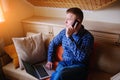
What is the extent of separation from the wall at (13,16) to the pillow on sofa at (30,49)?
0.45m

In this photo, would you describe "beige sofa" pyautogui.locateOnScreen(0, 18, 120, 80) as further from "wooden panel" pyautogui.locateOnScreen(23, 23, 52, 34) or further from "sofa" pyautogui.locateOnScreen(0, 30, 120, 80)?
"wooden panel" pyautogui.locateOnScreen(23, 23, 52, 34)

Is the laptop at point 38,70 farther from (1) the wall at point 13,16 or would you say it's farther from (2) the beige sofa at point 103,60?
(1) the wall at point 13,16

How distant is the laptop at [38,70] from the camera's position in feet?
5.90

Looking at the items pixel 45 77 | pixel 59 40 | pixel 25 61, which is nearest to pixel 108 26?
pixel 59 40

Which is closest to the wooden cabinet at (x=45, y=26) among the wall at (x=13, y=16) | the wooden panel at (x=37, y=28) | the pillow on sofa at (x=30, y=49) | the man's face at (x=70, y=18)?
the wooden panel at (x=37, y=28)

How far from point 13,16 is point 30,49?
2.33 ft

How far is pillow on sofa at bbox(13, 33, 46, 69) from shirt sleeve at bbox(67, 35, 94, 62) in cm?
56

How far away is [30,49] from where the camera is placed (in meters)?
2.01

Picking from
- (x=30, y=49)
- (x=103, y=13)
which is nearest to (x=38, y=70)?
(x=30, y=49)

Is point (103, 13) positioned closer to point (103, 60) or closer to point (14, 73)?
point (103, 60)

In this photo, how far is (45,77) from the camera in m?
1.76

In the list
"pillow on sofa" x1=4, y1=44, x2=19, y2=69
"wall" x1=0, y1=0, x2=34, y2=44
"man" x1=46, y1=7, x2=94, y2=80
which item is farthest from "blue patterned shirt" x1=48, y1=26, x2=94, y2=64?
"wall" x1=0, y1=0, x2=34, y2=44

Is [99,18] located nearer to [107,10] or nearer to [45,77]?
[107,10]

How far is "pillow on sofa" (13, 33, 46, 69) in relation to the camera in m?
1.97
